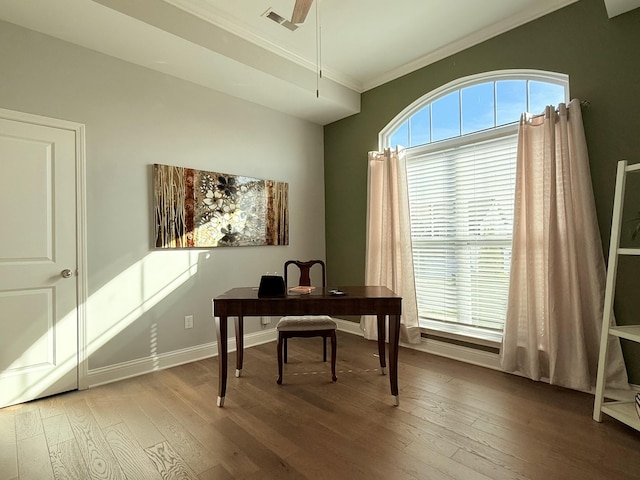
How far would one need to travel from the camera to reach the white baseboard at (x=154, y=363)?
263 centimetres

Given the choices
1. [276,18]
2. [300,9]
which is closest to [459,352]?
[300,9]

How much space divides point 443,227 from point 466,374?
138 centimetres

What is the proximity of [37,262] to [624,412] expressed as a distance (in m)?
4.00

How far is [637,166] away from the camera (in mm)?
1883

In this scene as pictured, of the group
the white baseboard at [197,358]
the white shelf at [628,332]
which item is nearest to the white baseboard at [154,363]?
the white baseboard at [197,358]

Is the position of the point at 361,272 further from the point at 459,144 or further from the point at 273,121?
the point at 273,121

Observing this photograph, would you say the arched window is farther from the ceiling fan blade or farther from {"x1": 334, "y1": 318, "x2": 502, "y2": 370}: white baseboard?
the ceiling fan blade

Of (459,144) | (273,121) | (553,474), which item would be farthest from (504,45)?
(553,474)

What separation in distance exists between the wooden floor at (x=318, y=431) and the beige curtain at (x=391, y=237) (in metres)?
0.82

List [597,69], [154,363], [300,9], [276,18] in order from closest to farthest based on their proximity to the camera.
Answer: [300,9], [597,69], [276,18], [154,363]

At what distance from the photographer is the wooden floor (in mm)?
1618

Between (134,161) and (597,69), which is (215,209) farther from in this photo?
(597,69)

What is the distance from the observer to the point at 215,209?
3.29m

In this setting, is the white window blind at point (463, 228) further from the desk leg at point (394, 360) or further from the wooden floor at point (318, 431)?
the desk leg at point (394, 360)
